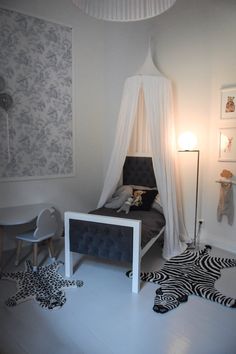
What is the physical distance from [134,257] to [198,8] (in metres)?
3.44

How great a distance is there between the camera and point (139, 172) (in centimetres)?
428

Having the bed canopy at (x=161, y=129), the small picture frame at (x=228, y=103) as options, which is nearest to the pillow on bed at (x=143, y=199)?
the bed canopy at (x=161, y=129)

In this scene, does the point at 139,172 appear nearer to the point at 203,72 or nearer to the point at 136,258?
the point at 203,72

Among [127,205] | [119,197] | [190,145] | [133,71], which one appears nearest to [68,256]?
[127,205]

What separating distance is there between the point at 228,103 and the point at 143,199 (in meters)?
1.74

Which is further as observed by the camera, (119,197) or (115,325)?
(119,197)

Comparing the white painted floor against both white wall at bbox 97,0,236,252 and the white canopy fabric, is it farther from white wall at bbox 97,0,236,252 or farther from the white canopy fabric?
white wall at bbox 97,0,236,252

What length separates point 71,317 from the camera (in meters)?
2.21

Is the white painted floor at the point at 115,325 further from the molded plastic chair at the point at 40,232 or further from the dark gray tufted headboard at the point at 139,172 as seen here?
the dark gray tufted headboard at the point at 139,172

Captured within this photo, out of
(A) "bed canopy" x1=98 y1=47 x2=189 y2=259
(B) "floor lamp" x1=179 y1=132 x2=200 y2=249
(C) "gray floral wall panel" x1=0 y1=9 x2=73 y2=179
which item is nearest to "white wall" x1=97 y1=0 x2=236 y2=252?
(B) "floor lamp" x1=179 y1=132 x2=200 y2=249

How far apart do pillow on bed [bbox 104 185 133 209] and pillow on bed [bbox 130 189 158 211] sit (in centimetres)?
12

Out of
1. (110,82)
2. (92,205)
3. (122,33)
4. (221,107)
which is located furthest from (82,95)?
(221,107)

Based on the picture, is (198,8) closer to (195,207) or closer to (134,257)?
(195,207)

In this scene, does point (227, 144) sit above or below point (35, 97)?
below
